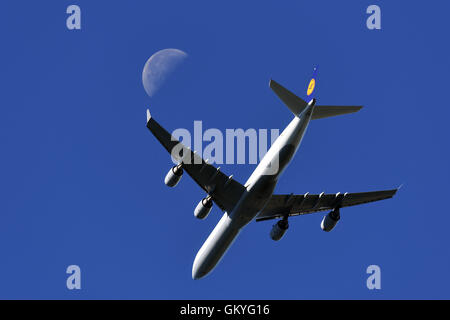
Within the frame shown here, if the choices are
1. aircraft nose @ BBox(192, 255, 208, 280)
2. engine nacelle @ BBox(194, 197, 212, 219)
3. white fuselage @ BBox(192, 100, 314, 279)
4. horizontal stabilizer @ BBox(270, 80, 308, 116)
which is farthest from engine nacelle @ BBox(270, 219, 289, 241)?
horizontal stabilizer @ BBox(270, 80, 308, 116)

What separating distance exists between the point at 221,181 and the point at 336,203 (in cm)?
839

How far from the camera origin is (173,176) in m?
34.7

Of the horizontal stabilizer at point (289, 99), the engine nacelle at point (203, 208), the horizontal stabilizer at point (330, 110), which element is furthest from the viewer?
the engine nacelle at point (203, 208)

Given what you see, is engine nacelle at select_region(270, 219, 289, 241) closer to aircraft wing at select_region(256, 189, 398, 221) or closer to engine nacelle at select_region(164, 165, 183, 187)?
aircraft wing at select_region(256, 189, 398, 221)

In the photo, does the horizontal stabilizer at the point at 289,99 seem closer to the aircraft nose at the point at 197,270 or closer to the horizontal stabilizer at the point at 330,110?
the horizontal stabilizer at the point at 330,110

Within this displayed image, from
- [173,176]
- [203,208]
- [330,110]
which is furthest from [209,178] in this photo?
[330,110]

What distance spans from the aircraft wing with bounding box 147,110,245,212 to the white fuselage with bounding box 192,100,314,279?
0.55 m

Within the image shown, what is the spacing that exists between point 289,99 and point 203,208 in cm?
805

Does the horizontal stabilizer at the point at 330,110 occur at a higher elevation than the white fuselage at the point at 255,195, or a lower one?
higher

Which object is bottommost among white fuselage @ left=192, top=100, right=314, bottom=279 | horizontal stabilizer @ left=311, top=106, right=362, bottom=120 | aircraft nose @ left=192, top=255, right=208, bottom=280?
aircraft nose @ left=192, top=255, right=208, bottom=280

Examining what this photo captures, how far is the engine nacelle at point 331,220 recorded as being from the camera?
3934 cm

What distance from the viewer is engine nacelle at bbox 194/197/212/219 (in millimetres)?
35688

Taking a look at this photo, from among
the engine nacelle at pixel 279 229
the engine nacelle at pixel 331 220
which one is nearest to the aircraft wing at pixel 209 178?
the engine nacelle at pixel 279 229
